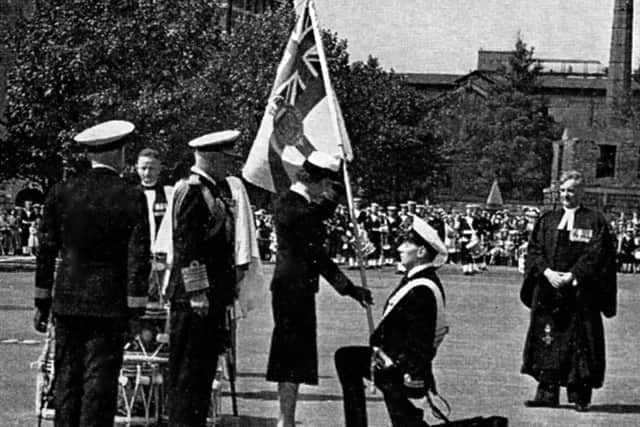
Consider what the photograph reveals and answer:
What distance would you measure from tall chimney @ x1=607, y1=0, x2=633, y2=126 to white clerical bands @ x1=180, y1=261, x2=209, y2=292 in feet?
272

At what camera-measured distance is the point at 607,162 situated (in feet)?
257

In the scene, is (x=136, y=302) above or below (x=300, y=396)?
above

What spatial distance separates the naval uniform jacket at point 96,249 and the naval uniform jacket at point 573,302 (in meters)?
5.44

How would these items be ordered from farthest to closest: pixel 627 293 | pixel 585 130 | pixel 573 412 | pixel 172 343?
1. pixel 585 130
2. pixel 627 293
3. pixel 573 412
4. pixel 172 343

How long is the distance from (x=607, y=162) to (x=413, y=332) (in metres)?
70.8

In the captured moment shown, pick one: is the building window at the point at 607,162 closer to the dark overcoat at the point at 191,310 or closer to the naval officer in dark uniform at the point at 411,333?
the dark overcoat at the point at 191,310

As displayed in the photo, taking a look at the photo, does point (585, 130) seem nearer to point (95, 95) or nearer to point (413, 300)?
point (95, 95)

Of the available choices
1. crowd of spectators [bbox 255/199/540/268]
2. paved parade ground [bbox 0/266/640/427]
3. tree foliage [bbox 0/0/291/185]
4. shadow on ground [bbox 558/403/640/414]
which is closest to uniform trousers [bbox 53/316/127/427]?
paved parade ground [bbox 0/266/640/427]

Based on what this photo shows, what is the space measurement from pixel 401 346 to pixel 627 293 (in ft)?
90.5

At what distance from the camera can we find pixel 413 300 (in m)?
8.72

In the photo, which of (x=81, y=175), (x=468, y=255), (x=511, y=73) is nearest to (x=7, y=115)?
(x=468, y=255)

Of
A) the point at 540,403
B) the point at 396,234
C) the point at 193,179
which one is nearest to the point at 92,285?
the point at 193,179

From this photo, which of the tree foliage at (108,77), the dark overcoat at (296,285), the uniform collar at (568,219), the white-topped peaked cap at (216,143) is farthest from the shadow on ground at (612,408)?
the tree foliage at (108,77)

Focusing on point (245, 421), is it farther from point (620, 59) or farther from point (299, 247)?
point (620, 59)
